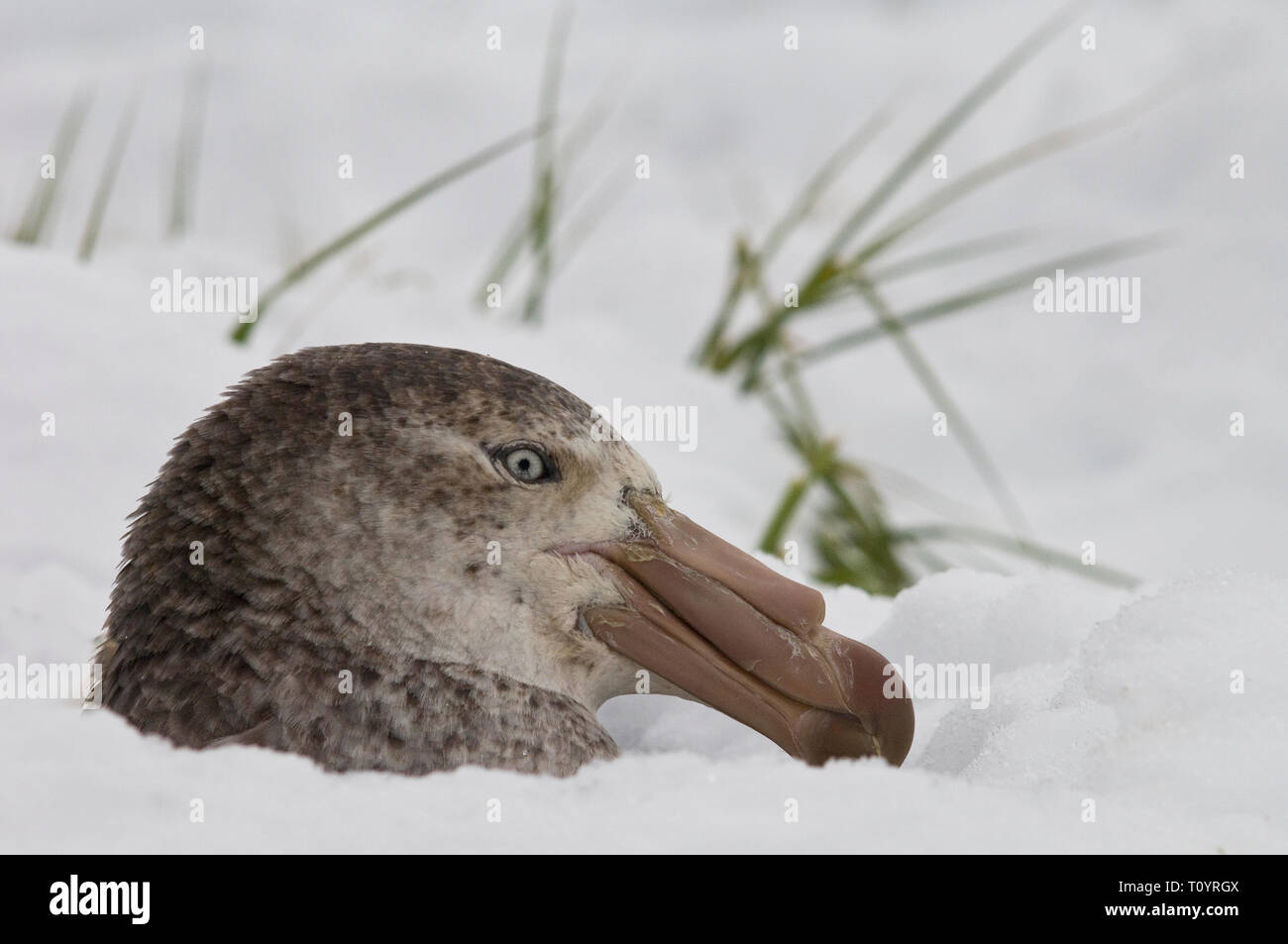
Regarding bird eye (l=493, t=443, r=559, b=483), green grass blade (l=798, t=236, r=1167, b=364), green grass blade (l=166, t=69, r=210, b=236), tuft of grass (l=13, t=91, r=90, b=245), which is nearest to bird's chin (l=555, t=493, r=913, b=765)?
Answer: bird eye (l=493, t=443, r=559, b=483)

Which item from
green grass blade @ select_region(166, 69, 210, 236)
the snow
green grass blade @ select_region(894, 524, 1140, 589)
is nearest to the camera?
the snow

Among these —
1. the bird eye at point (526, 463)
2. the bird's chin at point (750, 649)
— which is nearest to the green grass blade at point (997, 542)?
the bird's chin at point (750, 649)

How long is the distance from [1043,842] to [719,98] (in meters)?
8.35

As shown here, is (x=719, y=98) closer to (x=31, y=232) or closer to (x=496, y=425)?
(x=31, y=232)

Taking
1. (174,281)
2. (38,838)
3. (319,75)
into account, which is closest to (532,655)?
(38,838)

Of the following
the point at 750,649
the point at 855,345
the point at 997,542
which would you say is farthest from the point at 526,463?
the point at 855,345

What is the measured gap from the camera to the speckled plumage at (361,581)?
7.11 ft

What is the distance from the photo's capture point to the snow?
187 cm

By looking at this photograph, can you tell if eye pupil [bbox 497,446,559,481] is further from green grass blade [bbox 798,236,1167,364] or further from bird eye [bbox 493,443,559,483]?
green grass blade [bbox 798,236,1167,364]

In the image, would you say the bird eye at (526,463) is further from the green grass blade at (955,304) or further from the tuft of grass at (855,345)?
the green grass blade at (955,304)

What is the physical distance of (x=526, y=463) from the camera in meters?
2.39

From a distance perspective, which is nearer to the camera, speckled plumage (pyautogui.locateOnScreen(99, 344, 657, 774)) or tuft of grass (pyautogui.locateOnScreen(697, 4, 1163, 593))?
speckled plumage (pyautogui.locateOnScreen(99, 344, 657, 774))

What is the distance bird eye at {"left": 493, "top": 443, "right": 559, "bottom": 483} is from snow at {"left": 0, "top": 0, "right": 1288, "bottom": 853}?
18.6 inches

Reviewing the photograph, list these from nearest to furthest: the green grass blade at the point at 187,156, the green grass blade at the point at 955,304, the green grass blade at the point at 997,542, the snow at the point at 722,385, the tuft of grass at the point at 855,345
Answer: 1. the snow at the point at 722,385
2. the green grass blade at the point at 997,542
3. the tuft of grass at the point at 855,345
4. the green grass blade at the point at 955,304
5. the green grass blade at the point at 187,156
